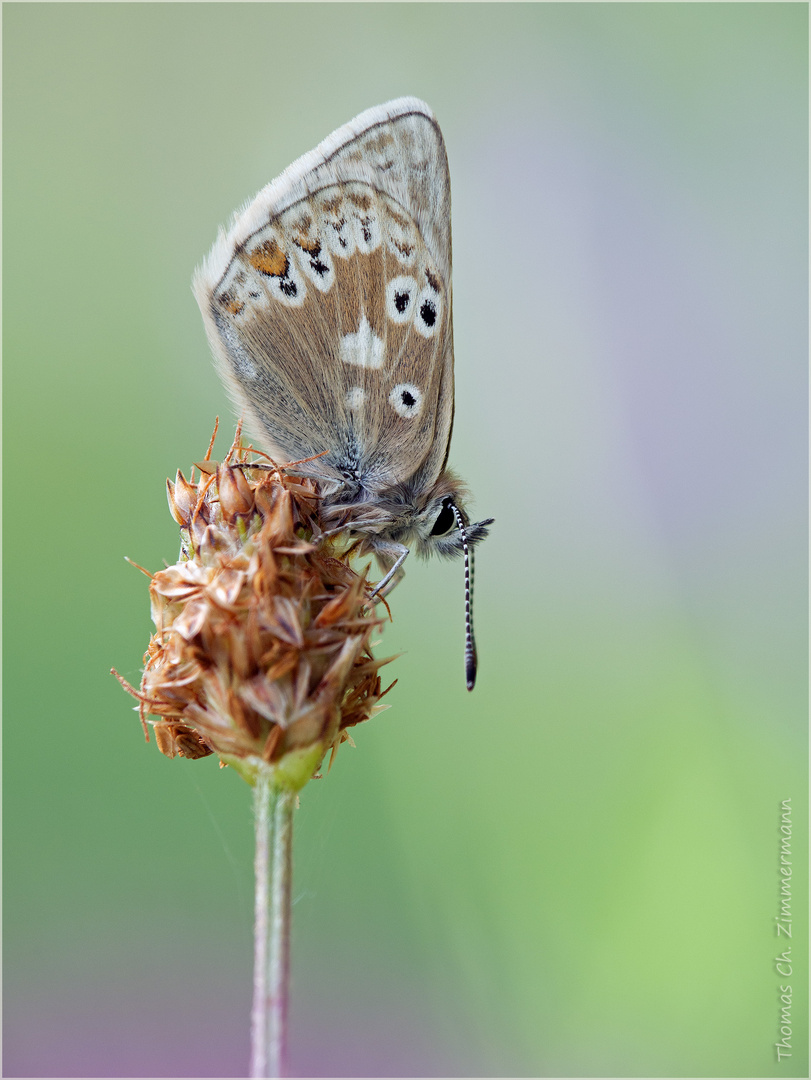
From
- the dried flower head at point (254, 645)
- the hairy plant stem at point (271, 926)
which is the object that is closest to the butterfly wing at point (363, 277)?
the dried flower head at point (254, 645)

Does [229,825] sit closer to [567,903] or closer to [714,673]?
[567,903]

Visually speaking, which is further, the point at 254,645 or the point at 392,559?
the point at 392,559

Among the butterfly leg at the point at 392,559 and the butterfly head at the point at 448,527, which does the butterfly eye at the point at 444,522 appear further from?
the butterfly leg at the point at 392,559

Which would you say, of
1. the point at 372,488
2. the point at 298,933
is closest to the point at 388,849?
the point at 298,933

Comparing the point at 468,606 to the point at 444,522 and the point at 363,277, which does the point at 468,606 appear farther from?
the point at 363,277

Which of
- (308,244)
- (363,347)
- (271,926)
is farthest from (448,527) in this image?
(271,926)

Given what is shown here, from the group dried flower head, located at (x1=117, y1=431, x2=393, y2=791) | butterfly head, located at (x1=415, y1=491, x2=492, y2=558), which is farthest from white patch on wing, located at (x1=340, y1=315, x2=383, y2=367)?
dried flower head, located at (x1=117, y1=431, x2=393, y2=791)
